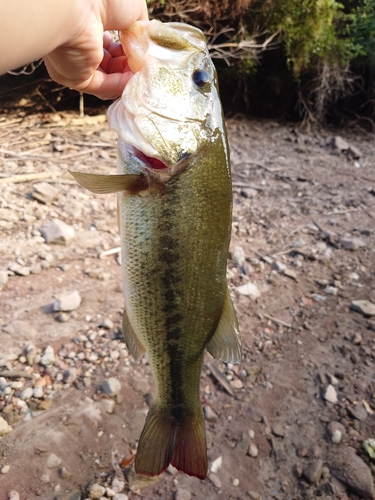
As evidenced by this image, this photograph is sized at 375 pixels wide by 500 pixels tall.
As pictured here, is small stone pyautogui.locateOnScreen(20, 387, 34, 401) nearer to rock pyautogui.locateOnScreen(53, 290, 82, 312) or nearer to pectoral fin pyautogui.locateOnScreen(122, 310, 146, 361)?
rock pyautogui.locateOnScreen(53, 290, 82, 312)

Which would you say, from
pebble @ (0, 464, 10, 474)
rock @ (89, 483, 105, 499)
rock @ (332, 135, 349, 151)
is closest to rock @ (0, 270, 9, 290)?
pebble @ (0, 464, 10, 474)

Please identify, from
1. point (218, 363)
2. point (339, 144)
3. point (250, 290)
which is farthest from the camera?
point (339, 144)

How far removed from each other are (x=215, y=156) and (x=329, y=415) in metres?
2.22

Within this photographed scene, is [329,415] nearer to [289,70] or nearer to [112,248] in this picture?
[112,248]

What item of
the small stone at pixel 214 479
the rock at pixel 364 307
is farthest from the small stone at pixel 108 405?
the rock at pixel 364 307

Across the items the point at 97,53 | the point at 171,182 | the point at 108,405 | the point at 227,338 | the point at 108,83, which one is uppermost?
the point at 97,53

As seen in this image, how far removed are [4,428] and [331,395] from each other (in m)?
2.13

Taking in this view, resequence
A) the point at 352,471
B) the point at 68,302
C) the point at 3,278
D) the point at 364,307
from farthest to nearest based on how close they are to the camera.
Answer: the point at 364,307, the point at 3,278, the point at 68,302, the point at 352,471

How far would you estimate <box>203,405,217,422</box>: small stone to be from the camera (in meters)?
2.92

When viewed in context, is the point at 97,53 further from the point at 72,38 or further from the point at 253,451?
the point at 253,451

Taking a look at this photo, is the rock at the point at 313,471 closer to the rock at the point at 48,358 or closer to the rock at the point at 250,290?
the rock at the point at 250,290

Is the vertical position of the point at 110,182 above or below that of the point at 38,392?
above

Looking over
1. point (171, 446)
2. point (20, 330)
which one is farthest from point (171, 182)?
point (20, 330)

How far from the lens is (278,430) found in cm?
288
